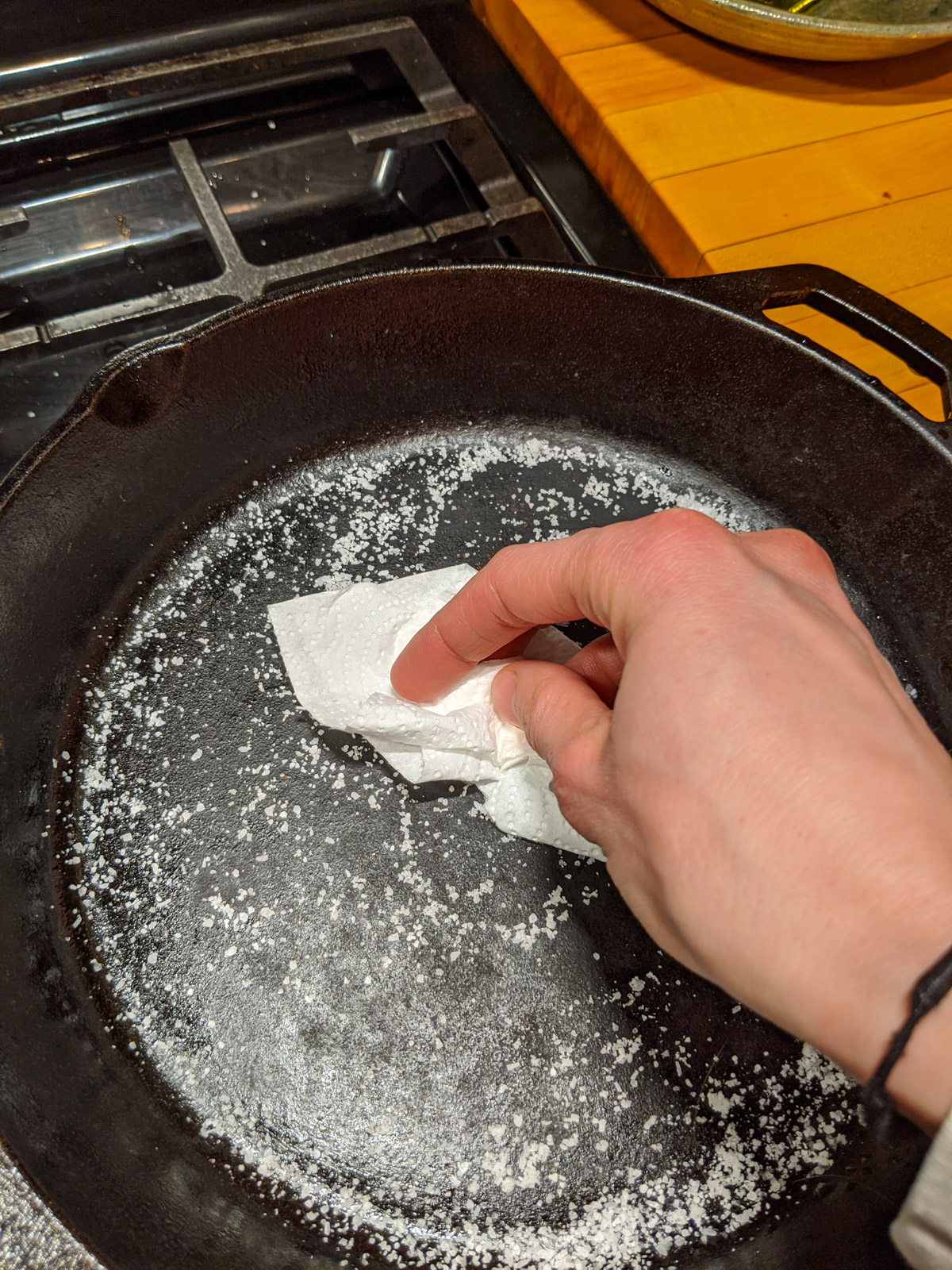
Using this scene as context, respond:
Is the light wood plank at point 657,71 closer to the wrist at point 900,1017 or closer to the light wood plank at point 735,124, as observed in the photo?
the light wood plank at point 735,124

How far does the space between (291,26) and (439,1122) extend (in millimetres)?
1072

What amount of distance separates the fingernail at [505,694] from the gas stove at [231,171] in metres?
0.43

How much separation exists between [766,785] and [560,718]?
0.58ft

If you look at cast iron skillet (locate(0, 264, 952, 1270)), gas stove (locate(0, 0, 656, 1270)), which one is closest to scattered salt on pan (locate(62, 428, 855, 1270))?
cast iron skillet (locate(0, 264, 952, 1270))

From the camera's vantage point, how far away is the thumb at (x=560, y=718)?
47cm

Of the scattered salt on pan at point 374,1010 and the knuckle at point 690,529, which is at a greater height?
the knuckle at point 690,529

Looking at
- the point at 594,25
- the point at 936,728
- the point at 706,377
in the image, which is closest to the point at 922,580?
the point at 936,728

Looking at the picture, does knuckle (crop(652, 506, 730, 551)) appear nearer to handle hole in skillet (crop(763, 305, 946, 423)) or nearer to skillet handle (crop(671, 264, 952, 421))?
skillet handle (crop(671, 264, 952, 421))

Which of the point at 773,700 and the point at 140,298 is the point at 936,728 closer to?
the point at 773,700

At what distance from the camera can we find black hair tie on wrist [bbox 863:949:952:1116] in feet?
1.07

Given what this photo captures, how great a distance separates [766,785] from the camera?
1.25ft

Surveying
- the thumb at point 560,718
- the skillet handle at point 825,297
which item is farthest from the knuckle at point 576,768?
the skillet handle at point 825,297

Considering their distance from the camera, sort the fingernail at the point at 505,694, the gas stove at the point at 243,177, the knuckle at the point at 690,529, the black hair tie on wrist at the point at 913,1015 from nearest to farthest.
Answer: the black hair tie on wrist at the point at 913,1015
the knuckle at the point at 690,529
the fingernail at the point at 505,694
the gas stove at the point at 243,177

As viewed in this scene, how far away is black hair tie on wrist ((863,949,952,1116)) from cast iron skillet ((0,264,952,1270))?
0.25 meters
